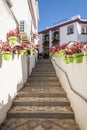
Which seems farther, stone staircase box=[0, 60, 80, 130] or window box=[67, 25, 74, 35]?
window box=[67, 25, 74, 35]

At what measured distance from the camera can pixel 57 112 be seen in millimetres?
5035

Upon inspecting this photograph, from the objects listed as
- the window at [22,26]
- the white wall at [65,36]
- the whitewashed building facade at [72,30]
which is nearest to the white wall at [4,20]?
the window at [22,26]

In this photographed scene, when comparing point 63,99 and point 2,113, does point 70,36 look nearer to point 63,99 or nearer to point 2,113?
point 63,99

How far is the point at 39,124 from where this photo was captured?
459cm

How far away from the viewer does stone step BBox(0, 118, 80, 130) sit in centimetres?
436

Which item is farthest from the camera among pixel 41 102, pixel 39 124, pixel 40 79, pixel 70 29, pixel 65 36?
pixel 65 36

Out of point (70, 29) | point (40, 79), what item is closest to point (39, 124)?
point (40, 79)

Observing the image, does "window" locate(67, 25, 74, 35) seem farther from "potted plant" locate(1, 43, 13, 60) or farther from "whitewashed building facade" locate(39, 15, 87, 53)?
"potted plant" locate(1, 43, 13, 60)

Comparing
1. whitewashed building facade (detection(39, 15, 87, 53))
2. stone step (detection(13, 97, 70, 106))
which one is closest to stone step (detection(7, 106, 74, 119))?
stone step (detection(13, 97, 70, 106))

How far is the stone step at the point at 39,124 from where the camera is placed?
4.36m

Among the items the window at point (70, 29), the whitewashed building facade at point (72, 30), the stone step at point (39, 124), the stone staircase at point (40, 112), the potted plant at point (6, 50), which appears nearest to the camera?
the potted plant at point (6, 50)

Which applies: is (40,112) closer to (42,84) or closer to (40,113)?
(40,113)

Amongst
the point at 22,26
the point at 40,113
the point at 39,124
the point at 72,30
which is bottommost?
the point at 39,124

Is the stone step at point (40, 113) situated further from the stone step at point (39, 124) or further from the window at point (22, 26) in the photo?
the window at point (22, 26)
